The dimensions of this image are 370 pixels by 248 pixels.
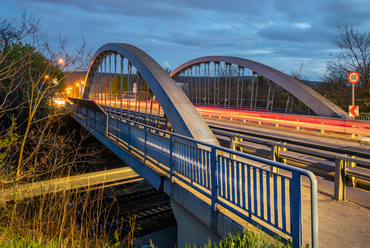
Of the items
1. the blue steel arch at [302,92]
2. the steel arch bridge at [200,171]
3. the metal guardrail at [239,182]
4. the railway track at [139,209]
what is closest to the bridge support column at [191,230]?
the steel arch bridge at [200,171]

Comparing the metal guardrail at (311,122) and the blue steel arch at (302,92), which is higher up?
the blue steel arch at (302,92)

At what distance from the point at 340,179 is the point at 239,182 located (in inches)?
84.0

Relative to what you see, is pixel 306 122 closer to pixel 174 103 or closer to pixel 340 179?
pixel 174 103

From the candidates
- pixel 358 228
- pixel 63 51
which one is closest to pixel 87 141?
pixel 63 51

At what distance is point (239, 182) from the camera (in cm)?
400

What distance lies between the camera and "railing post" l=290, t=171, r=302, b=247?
3104mm

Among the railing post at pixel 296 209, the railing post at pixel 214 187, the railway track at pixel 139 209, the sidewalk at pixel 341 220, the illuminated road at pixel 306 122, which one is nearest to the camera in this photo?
the railing post at pixel 296 209

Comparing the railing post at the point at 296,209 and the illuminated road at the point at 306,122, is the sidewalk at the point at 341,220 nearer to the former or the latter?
the railing post at the point at 296,209

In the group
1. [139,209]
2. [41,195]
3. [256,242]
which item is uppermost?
[256,242]

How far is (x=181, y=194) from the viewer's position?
5707 millimetres

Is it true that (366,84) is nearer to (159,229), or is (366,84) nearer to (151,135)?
(159,229)

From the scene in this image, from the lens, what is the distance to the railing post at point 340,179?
16.4 feet

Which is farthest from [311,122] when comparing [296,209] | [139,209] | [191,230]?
[296,209]

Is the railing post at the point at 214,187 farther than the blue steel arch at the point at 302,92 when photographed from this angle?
No
